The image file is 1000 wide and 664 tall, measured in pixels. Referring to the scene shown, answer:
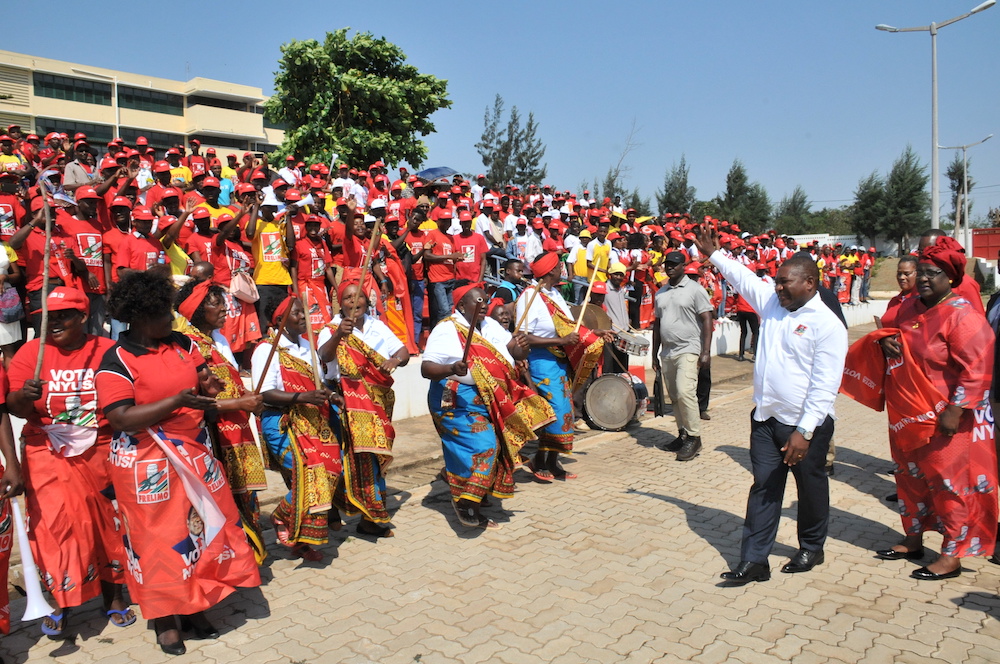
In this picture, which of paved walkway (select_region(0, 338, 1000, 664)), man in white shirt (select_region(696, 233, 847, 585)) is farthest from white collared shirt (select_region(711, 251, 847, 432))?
paved walkway (select_region(0, 338, 1000, 664))

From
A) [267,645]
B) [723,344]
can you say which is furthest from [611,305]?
[267,645]

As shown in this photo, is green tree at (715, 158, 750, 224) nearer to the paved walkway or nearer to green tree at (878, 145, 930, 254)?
green tree at (878, 145, 930, 254)

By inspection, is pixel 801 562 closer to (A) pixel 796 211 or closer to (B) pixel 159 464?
(B) pixel 159 464

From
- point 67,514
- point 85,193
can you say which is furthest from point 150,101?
point 67,514

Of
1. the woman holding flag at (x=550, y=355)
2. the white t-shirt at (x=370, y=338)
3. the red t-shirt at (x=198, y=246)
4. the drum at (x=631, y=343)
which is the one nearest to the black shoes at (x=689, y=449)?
the drum at (x=631, y=343)

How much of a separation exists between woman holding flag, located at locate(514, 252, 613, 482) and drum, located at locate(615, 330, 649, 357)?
1.48m

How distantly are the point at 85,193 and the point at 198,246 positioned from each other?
1.28m

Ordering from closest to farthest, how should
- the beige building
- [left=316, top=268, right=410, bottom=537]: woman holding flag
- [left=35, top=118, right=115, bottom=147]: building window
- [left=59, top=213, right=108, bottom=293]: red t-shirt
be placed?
[left=316, top=268, right=410, bottom=537]: woman holding flag → [left=59, top=213, right=108, bottom=293]: red t-shirt → the beige building → [left=35, top=118, right=115, bottom=147]: building window

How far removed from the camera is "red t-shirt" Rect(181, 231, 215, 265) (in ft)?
28.8

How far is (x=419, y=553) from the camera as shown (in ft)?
18.2

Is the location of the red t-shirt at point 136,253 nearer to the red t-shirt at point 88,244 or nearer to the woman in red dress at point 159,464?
the red t-shirt at point 88,244

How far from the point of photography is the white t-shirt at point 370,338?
5.63m

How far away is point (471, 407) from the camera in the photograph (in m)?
5.89

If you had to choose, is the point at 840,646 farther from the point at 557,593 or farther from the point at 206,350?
the point at 206,350
